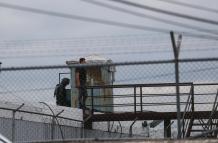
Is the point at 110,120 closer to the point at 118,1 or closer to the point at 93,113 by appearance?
the point at 93,113

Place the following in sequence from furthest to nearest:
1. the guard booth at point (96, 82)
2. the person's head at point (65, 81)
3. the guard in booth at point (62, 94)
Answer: the guard booth at point (96, 82) → the person's head at point (65, 81) → the guard in booth at point (62, 94)

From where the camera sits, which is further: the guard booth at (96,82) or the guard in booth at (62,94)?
the guard booth at (96,82)

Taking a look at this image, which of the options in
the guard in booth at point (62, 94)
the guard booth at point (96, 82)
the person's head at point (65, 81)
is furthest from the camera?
the guard booth at point (96, 82)

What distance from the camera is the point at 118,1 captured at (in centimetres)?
824

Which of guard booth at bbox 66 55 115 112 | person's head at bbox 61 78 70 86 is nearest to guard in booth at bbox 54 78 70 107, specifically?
person's head at bbox 61 78 70 86

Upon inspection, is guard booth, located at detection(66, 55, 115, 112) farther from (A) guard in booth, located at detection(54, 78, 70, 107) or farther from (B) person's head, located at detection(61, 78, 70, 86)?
(B) person's head, located at detection(61, 78, 70, 86)

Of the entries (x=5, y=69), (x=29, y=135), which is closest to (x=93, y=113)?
(x=29, y=135)

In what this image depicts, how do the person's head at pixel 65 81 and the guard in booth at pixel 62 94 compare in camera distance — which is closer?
the guard in booth at pixel 62 94

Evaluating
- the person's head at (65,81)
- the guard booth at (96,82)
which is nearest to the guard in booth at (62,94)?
the person's head at (65,81)

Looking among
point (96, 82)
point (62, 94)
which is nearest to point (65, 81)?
point (62, 94)

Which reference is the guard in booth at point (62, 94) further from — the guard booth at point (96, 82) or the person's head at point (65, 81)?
the guard booth at point (96, 82)

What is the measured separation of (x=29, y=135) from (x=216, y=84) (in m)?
4.60

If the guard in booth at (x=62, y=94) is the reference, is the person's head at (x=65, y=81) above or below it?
above

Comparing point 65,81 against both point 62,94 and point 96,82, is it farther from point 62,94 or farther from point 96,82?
point 96,82
